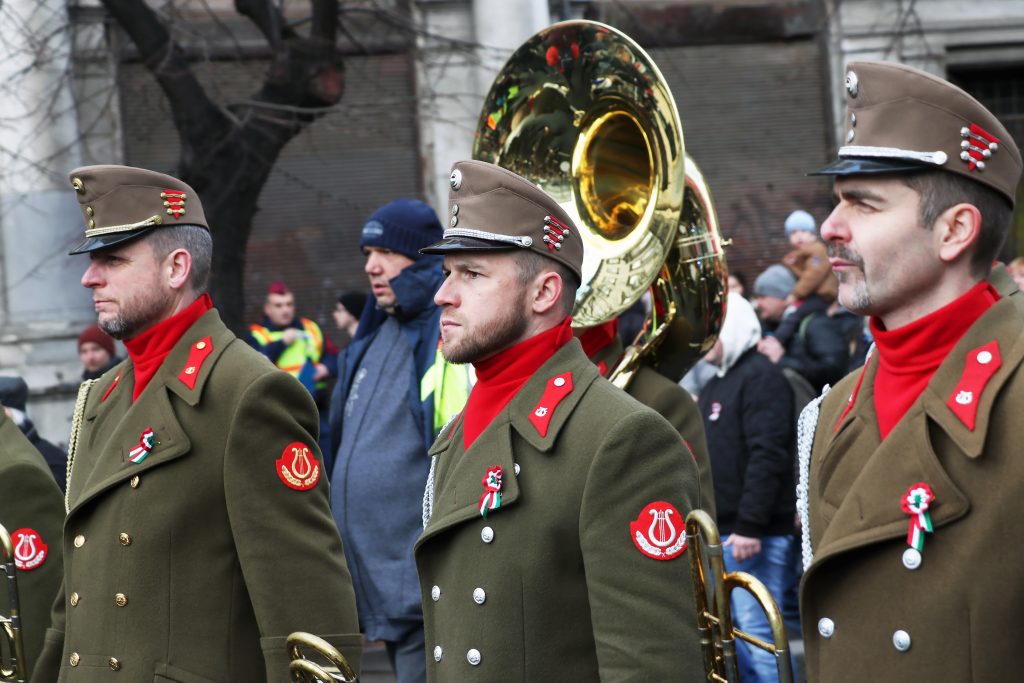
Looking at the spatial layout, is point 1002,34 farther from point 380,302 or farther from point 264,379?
point 264,379

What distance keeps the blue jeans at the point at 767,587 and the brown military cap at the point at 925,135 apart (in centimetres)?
429

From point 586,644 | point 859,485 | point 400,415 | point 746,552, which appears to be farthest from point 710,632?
point 746,552

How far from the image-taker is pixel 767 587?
23.4 ft

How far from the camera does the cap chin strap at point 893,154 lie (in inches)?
116

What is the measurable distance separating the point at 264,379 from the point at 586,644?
1.19 m

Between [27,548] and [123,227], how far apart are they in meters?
1.08

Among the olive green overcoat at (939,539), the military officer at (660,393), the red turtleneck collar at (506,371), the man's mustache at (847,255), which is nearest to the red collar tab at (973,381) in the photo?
the olive green overcoat at (939,539)

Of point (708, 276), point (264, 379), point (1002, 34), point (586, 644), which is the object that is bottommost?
point (586, 644)

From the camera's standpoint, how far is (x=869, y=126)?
10.0 ft

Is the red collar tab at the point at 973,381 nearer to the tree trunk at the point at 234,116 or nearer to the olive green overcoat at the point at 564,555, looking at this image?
the olive green overcoat at the point at 564,555

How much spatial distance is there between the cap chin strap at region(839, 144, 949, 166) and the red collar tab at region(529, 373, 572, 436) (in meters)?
0.95

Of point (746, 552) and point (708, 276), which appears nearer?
point (708, 276)

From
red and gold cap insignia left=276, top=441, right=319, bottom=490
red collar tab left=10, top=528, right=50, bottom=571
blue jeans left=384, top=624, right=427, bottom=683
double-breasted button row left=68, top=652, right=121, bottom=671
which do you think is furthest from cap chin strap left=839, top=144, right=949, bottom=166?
blue jeans left=384, top=624, right=427, bottom=683

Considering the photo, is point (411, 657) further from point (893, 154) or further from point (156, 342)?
point (893, 154)
